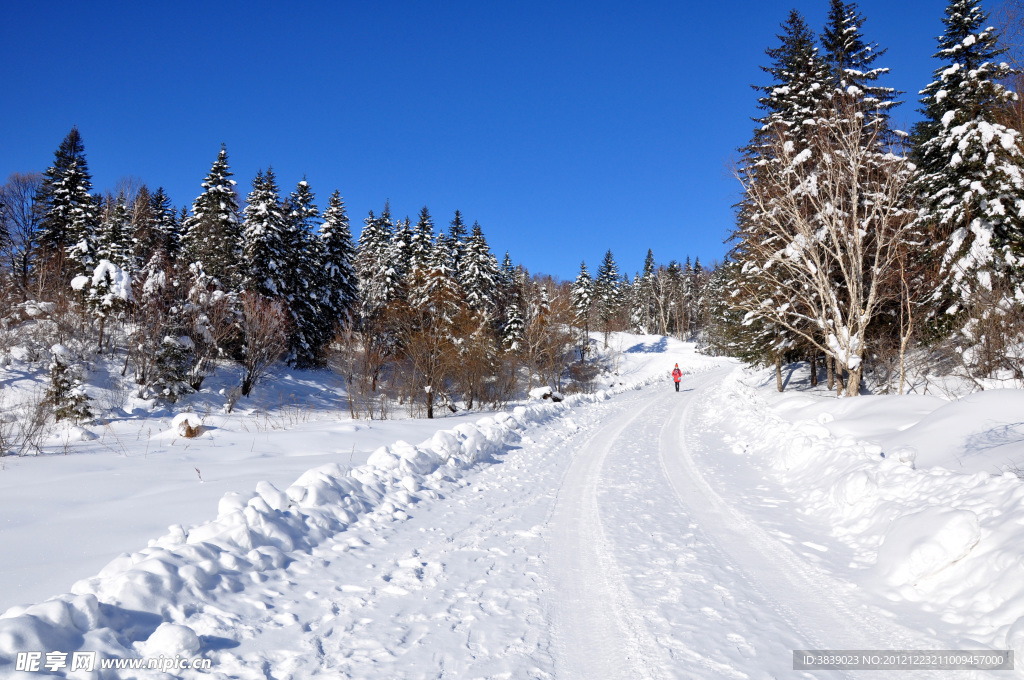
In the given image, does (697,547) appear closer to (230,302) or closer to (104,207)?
(230,302)

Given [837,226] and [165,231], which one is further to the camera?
[165,231]

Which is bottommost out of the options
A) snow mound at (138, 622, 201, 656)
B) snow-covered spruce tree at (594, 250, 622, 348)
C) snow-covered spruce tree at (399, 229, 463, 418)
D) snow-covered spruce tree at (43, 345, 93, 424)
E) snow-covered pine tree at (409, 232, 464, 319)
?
snow mound at (138, 622, 201, 656)

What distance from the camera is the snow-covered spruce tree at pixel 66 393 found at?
16.6 metres

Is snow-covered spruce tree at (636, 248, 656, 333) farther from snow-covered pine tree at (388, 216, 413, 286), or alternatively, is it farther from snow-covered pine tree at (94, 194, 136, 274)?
snow-covered pine tree at (94, 194, 136, 274)

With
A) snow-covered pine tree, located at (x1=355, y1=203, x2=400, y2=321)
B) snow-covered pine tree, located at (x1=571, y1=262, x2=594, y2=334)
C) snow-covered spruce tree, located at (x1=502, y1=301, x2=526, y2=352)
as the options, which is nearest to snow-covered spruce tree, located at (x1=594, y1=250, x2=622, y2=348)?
snow-covered pine tree, located at (x1=571, y1=262, x2=594, y2=334)

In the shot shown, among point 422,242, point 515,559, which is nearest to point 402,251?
point 422,242

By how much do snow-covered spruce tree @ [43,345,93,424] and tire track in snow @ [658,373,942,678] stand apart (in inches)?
814

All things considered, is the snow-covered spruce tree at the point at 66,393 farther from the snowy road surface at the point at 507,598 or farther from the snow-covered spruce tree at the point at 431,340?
the snowy road surface at the point at 507,598

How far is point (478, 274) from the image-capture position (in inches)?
1547

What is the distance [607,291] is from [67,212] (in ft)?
195

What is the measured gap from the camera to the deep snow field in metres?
3.09

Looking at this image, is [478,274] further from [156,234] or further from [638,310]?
[638,310]

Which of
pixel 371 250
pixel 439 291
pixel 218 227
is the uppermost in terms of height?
pixel 371 250

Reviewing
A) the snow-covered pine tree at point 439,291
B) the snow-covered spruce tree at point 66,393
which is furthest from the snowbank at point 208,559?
the snow-covered pine tree at point 439,291
